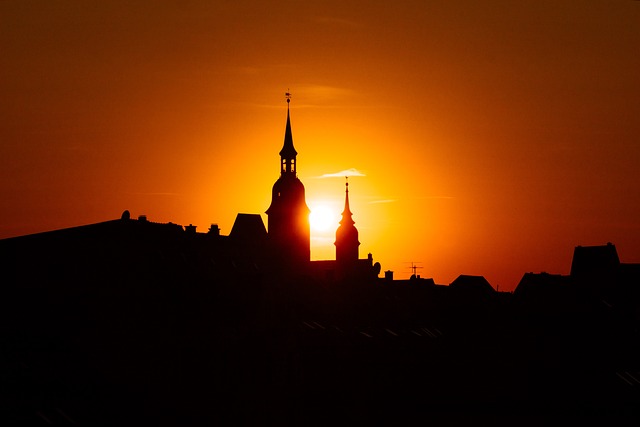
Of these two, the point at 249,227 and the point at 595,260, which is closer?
the point at 249,227

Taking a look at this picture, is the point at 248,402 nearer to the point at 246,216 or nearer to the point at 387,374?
the point at 387,374

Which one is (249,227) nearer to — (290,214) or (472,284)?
(290,214)

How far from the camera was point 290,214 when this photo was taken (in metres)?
140

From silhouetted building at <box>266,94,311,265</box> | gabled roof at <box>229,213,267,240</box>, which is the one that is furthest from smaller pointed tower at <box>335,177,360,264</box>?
gabled roof at <box>229,213,267,240</box>

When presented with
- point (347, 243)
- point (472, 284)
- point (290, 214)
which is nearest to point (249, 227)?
point (290, 214)

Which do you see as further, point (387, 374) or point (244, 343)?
A: point (387, 374)

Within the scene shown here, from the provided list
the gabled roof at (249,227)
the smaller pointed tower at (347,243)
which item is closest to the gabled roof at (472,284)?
the smaller pointed tower at (347,243)

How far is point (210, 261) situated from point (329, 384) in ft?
58.6

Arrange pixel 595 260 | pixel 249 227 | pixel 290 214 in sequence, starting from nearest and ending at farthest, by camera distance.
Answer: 1. pixel 249 227
2. pixel 595 260
3. pixel 290 214

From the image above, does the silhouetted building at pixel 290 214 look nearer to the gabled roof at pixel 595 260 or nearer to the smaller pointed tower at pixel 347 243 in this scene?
the smaller pointed tower at pixel 347 243

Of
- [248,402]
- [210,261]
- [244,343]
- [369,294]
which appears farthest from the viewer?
[369,294]

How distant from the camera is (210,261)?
87938 millimetres

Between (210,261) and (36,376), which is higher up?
(210,261)

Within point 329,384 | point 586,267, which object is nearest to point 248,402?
point 329,384
